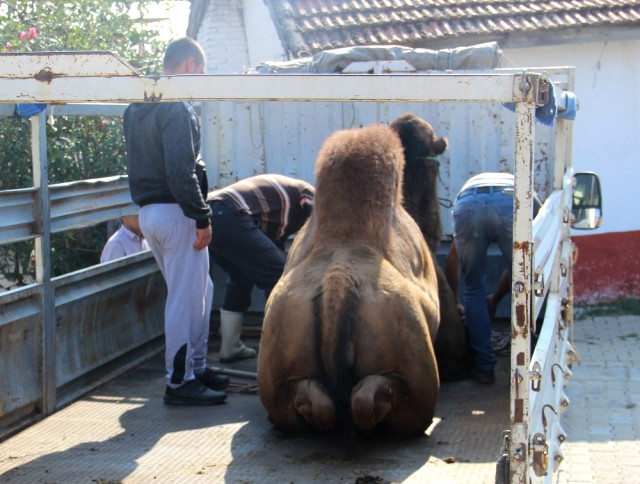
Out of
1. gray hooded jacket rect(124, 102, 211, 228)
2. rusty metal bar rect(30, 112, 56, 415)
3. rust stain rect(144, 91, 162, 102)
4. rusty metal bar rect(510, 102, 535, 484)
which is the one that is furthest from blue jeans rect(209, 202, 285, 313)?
rusty metal bar rect(510, 102, 535, 484)

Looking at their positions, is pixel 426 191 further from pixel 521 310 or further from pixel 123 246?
pixel 521 310

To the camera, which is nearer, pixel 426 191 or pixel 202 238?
pixel 202 238

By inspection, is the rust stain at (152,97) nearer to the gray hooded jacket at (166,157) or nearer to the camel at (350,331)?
the camel at (350,331)

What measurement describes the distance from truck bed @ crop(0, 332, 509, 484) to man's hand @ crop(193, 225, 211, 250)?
0.86m

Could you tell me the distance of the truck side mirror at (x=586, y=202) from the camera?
6.42 meters

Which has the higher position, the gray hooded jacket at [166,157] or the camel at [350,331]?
the gray hooded jacket at [166,157]

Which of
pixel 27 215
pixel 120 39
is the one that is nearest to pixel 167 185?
pixel 27 215

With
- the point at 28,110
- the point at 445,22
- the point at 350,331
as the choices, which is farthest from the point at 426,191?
the point at 445,22

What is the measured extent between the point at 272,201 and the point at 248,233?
0.33m

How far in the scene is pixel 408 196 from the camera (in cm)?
602

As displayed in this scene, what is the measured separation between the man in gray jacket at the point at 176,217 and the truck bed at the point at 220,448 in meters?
0.25

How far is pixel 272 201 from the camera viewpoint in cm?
614

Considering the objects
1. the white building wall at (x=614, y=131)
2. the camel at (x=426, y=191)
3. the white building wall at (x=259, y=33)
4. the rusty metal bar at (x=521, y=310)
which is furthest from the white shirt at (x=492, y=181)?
the white building wall at (x=259, y=33)

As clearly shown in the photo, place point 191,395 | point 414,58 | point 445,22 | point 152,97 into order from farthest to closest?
point 445,22 < point 414,58 < point 191,395 < point 152,97
